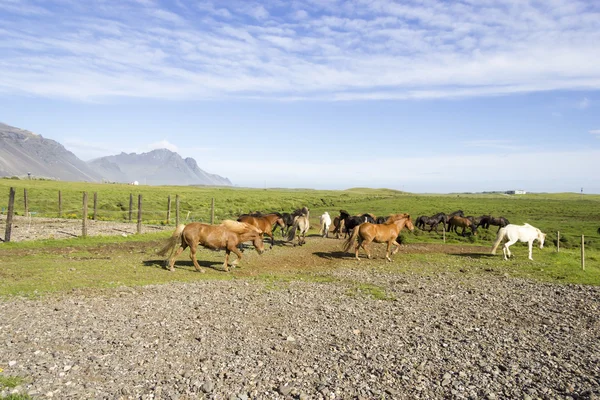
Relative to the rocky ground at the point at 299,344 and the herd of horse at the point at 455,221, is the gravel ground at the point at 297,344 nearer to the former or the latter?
the rocky ground at the point at 299,344

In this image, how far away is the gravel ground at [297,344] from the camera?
21.0ft

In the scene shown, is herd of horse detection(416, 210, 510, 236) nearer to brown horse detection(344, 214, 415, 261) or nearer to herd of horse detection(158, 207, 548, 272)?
herd of horse detection(158, 207, 548, 272)

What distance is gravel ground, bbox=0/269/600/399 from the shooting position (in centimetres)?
640

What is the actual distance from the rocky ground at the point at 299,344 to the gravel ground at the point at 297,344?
27 millimetres

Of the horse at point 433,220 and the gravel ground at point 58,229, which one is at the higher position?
the horse at point 433,220

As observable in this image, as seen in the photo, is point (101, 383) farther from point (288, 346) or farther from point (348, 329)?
point (348, 329)

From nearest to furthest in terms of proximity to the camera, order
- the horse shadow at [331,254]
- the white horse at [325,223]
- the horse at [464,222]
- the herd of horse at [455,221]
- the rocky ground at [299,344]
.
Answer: the rocky ground at [299,344] → the horse shadow at [331,254] → the white horse at [325,223] → the horse at [464,222] → the herd of horse at [455,221]

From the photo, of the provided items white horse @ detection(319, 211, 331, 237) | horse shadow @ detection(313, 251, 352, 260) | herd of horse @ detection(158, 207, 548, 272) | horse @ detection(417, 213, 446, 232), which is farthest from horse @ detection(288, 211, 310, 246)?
horse @ detection(417, 213, 446, 232)

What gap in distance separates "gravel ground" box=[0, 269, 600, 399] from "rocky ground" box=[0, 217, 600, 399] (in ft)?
0.09

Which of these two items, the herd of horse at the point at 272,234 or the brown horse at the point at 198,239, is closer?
the brown horse at the point at 198,239

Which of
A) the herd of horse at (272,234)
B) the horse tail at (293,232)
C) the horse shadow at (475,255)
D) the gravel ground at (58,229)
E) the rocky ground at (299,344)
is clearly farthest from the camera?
the horse tail at (293,232)

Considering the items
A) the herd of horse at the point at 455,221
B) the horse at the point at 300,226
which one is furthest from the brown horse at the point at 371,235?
the herd of horse at the point at 455,221

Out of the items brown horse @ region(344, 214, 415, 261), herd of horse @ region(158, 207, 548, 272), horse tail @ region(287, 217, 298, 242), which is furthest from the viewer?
horse tail @ region(287, 217, 298, 242)

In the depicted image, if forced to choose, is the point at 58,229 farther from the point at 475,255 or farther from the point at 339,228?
the point at 475,255
